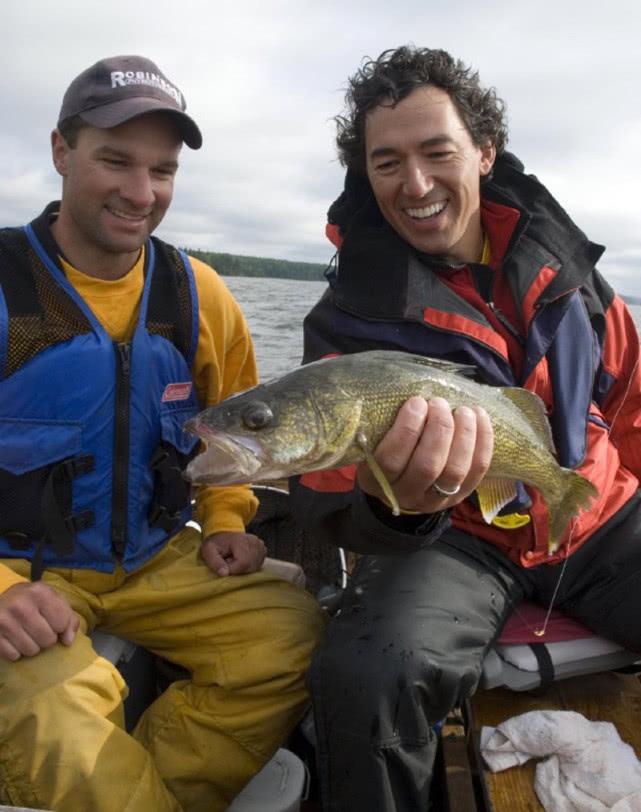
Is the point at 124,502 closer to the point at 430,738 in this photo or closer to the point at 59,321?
the point at 59,321

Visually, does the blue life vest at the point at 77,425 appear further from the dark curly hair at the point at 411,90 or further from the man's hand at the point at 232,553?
the dark curly hair at the point at 411,90

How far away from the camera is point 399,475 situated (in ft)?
8.29

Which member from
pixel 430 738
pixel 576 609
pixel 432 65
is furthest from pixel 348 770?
pixel 432 65

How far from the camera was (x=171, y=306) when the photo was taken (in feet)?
11.7

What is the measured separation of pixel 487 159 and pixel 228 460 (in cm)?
264

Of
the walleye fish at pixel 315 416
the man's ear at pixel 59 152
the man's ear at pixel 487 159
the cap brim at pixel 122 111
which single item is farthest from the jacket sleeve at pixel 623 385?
the man's ear at pixel 59 152

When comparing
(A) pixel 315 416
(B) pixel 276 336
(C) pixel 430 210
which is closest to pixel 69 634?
(A) pixel 315 416

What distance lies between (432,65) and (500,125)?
658mm

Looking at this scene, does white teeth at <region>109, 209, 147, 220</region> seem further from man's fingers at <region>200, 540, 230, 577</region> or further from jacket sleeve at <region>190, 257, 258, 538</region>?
man's fingers at <region>200, 540, 230, 577</region>

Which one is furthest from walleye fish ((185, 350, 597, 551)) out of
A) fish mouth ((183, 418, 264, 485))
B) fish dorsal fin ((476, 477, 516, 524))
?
fish dorsal fin ((476, 477, 516, 524))

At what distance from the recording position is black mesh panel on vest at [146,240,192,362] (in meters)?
3.49

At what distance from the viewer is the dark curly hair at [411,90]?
369 cm

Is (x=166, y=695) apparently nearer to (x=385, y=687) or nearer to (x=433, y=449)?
(x=385, y=687)

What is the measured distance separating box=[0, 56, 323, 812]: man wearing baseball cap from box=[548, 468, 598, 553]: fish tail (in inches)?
49.9
